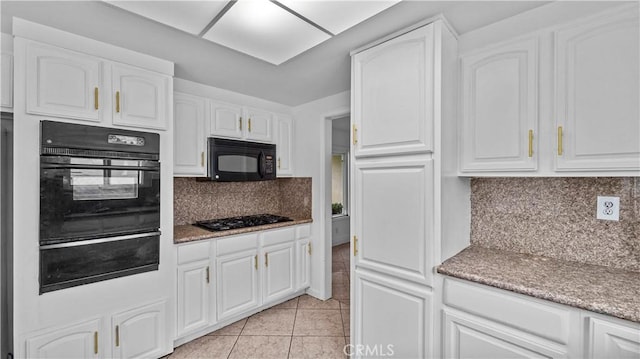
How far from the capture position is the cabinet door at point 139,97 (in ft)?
6.04

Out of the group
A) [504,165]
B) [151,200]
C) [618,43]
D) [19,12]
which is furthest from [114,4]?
[618,43]

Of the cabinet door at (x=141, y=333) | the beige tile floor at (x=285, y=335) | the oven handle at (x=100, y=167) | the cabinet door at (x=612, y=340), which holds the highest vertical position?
the oven handle at (x=100, y=167)

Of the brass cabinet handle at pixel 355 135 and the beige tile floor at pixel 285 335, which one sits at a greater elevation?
the brass cabinet handle at pixel 355 135

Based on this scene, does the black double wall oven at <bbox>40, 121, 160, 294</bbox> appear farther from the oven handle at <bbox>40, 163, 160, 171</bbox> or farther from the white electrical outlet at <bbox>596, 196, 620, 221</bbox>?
the white electrical outlet at <bbox>596, 196, 620, 221</bbox>

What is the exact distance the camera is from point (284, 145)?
3.23 metres

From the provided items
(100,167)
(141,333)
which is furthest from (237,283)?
(100,167)

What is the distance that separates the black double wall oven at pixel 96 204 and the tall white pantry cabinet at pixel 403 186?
146 centimetres

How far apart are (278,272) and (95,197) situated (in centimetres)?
Result: 174

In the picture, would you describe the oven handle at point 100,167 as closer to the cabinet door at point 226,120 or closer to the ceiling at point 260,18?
the cabinet door at point 226,120

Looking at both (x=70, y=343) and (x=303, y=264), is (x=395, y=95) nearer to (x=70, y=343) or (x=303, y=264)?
(x=303, y=264)

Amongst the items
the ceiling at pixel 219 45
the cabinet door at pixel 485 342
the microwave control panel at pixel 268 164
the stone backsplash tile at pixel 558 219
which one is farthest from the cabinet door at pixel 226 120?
the cabinet door at pixel 485 342

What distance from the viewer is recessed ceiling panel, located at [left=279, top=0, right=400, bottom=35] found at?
1384 millimetres

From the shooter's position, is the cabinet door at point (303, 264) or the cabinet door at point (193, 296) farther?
the cabinet door at point (303, 264)

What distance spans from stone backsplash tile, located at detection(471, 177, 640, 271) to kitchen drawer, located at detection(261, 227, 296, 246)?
174 centimetres
